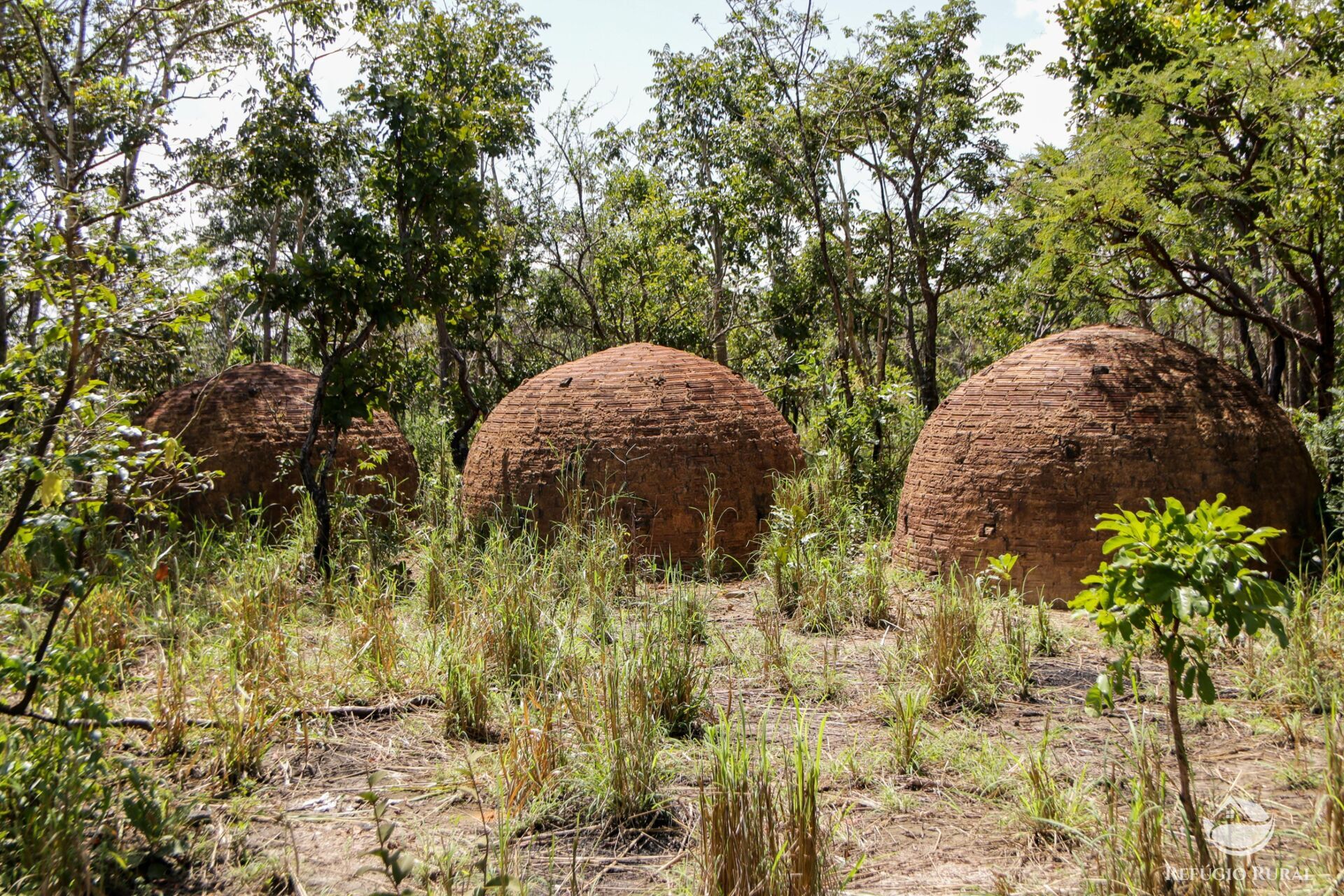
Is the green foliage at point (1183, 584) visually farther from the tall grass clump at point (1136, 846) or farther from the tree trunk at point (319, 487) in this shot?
the tree trunk at point (319, 487)

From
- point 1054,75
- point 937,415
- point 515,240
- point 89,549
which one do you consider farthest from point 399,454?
point 1054,75

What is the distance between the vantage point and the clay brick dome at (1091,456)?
5270mm

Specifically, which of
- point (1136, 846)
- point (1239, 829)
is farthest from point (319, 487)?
point (1239, 829)

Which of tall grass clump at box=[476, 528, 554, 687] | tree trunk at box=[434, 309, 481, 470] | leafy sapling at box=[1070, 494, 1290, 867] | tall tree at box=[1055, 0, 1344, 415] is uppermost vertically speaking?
tall tree at box=[1055, 0, 1344, 415]

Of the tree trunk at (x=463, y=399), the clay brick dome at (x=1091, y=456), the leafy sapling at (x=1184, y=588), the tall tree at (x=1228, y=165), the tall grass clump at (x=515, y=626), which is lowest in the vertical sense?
the tall grass clump at (x=515, y=626)

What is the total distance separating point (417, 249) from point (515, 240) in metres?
7.66

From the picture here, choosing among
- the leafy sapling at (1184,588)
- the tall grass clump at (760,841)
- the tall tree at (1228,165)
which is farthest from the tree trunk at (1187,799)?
the tall tree at (1228,165)

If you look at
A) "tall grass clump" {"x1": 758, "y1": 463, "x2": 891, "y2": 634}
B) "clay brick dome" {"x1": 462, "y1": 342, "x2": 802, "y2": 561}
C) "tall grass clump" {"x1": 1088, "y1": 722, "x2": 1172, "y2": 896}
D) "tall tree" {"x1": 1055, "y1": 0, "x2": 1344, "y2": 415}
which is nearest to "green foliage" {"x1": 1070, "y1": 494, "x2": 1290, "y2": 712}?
"tall grass clump" {"x1": 1088, "y1": 722, "x2": 1172, "y2": 896}

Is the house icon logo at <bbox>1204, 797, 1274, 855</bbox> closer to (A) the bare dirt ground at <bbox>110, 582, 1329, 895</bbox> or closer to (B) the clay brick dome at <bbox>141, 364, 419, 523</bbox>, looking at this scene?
(A) the bare dirt ground at <bbox>110, 582, 1329, 895</bbox>

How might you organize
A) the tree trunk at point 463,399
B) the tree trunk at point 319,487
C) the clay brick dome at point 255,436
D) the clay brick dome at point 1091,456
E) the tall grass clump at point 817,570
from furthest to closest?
the tree trunk at point 463,399 → the clay brick dome at point 255,436 → the tree trunk at point 319,487 → the clay brick dome at point 1091,456 → the tall grass clump at point 817,570

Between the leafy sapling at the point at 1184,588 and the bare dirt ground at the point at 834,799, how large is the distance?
0.52 meters

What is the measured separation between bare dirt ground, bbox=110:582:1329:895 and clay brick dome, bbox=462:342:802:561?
Result: 2171mm

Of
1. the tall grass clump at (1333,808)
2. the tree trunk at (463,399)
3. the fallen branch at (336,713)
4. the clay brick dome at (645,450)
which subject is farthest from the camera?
the tree trunk at (463,399)

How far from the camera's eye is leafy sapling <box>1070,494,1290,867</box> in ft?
7.65
